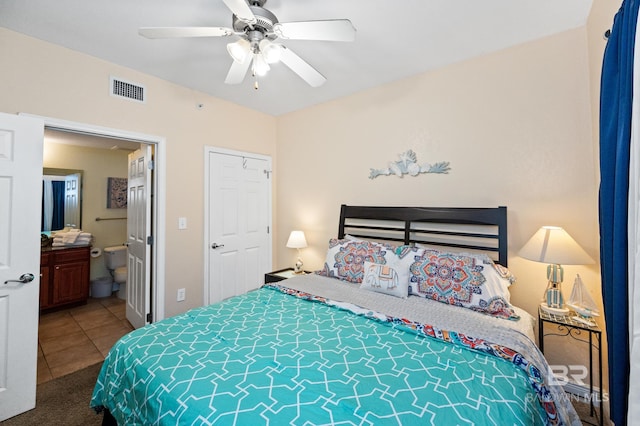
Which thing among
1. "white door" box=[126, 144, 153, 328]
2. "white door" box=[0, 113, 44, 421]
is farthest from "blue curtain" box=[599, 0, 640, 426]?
"white door" box=[126, 144, 153, 328]

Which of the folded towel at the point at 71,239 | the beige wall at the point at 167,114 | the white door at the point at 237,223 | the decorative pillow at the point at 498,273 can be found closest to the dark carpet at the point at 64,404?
the beige wall at the point at 167,114

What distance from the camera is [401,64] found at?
2531 millimetres

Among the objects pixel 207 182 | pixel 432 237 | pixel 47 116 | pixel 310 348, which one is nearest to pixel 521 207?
pixel 432 237

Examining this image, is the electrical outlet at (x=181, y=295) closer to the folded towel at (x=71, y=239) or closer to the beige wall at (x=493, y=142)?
the beige wall at (x=493, y=142)

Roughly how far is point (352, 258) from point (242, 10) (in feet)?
6.29

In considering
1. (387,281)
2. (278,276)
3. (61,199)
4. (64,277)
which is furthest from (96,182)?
(387,281)

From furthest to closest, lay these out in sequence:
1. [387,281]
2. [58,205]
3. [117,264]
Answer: [117,264] → [58,205] → [387,281]

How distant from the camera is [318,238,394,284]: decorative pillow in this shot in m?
2.44

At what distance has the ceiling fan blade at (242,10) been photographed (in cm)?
136

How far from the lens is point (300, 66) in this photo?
192 centimetres

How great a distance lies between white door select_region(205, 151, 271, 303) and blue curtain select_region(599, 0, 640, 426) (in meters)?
3.17

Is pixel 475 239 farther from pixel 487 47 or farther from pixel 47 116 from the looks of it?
pixel 47 116

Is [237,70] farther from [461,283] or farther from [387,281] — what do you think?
[461,283]

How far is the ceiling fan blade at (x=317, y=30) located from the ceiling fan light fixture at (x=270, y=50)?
0.07m
